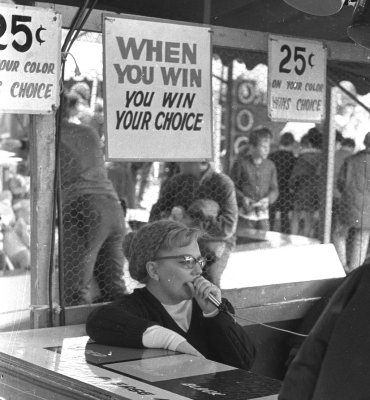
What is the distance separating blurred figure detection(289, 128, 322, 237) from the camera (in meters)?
3.89

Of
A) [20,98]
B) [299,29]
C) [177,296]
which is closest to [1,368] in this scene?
[177,296]

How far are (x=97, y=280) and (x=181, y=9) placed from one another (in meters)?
1.11

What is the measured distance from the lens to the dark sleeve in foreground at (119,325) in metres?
2.62

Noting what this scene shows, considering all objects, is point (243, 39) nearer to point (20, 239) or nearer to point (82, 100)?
point (82, 100)

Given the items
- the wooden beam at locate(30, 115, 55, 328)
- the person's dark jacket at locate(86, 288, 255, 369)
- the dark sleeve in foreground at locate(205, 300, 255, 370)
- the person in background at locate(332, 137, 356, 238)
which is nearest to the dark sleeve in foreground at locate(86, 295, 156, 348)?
the person's dark jacket at locate(86, 288, 255, 369)

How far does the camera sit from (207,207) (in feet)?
11.8

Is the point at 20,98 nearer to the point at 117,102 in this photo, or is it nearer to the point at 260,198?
the point at 117,102

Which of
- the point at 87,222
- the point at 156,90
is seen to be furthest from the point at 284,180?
the point at 87,222

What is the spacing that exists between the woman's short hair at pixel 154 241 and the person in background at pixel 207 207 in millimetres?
660

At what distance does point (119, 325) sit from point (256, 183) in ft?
4.34

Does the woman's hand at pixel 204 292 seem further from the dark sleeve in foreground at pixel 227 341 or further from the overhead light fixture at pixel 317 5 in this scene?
the overhead light fixture at pixel 317 5

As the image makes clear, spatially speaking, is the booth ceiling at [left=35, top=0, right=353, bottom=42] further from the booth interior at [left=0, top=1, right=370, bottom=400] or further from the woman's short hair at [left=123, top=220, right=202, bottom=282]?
the woman's short hair at [left=123, top=220, right=202, bottom=282]

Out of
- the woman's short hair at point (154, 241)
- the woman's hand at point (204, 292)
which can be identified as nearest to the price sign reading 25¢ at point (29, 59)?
the woman's short hair at point (154, 241)

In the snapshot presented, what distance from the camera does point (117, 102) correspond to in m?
3.14
